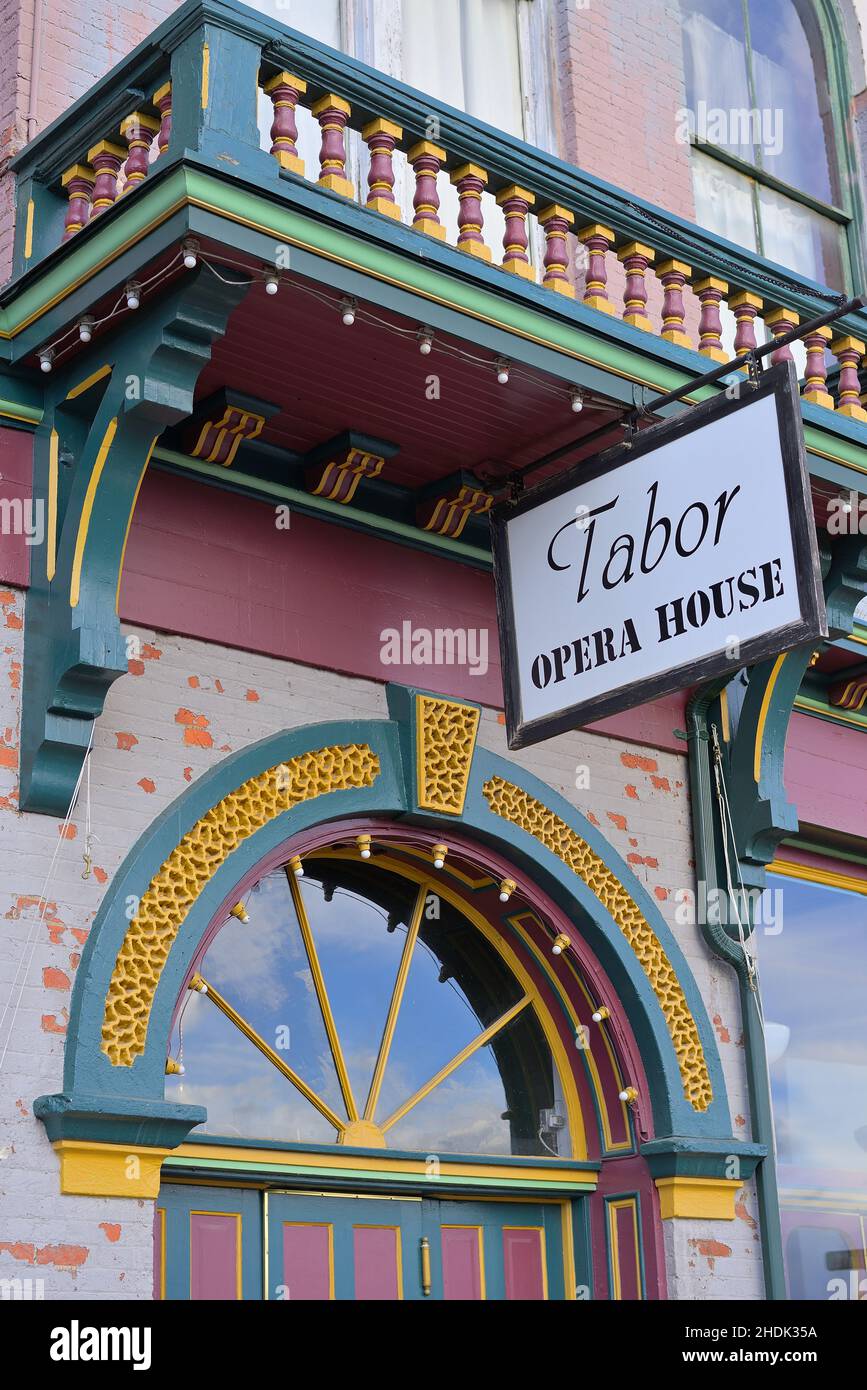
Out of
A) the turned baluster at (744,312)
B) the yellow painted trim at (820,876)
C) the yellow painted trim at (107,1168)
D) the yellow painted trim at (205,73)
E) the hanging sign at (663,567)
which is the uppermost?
the turned baluster at (744,312)

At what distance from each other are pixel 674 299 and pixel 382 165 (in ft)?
4.96

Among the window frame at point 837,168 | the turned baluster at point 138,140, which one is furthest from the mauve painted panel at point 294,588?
the window frame at point 837,168

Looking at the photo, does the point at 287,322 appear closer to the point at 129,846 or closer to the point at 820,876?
the point at 129,846

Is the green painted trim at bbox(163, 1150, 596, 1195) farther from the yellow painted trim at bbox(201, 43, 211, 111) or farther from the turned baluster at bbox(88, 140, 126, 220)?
the yellow painted trim at bbox(201, 43, 211, 111)

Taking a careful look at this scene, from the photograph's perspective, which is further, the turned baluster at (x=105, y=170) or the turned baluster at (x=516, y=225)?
the turned baluster at (x=516, y=225)

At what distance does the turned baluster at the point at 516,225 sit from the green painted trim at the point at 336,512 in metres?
1.13

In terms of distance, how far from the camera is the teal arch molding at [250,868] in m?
5.90

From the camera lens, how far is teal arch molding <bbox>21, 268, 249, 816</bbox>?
5.96m

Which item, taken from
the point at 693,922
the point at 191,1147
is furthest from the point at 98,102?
the point at 693,922

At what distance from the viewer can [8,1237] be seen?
562 centimetres

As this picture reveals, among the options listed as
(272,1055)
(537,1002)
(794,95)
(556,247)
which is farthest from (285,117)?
(794,95)

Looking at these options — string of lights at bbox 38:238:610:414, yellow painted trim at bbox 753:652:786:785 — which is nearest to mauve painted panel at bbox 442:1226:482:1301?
yellow painted trim at bbox 753:652:786:785

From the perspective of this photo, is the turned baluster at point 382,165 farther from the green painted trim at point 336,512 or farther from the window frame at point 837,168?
the window frame at point 837,168

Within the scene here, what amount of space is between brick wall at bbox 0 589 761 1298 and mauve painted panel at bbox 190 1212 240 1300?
0.52 m
